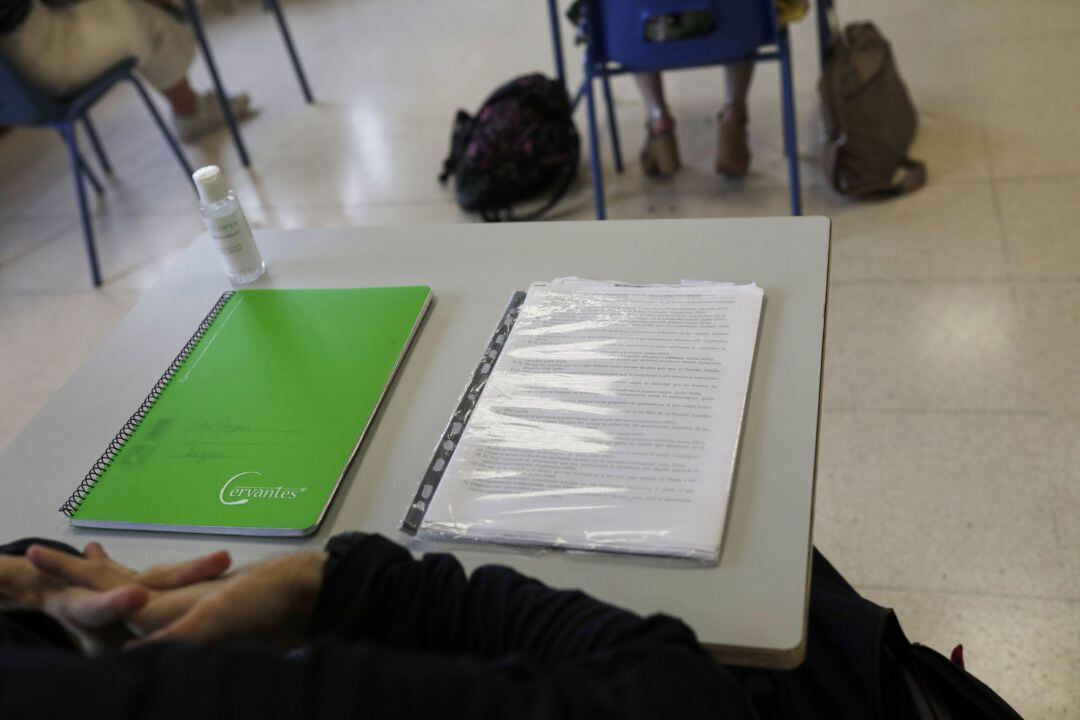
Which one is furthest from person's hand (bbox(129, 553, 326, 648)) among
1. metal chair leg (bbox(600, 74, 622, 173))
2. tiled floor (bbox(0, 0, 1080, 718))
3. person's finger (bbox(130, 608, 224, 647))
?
metal chair leg (bbox(600, 74, 622, 173))

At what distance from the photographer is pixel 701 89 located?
3.07m

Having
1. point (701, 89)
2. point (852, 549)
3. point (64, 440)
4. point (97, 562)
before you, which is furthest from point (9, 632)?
point (701, 89)

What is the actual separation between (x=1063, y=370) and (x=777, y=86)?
4.88 ft

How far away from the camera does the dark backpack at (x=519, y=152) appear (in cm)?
257

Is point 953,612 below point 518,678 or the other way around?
below

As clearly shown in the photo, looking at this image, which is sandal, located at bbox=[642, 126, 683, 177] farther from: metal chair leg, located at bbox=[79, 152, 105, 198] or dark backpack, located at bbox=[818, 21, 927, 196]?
metal chair leg, located at bbox=[79, 152, 105, 198]

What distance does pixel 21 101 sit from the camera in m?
2.40

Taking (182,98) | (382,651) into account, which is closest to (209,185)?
(382,651)

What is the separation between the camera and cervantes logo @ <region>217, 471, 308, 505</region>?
0.83 meters

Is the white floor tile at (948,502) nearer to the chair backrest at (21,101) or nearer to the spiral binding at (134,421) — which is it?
the spiral binding at (134,421)

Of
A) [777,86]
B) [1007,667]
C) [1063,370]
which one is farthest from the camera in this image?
[777,86]

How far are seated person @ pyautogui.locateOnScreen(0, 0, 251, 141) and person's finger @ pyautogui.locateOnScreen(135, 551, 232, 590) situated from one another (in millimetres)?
2097

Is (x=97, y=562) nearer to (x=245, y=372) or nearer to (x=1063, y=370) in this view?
(x=245, y=372)

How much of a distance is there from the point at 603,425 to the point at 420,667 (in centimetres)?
34
